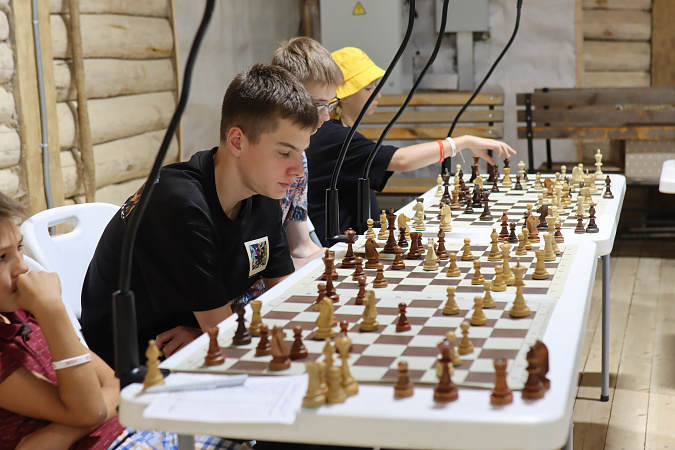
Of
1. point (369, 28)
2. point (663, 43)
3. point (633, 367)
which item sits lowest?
point (633, 367)

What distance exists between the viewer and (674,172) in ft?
11.7

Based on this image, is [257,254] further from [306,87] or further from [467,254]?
[306,87]

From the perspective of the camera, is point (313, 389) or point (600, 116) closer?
point (313, 389)

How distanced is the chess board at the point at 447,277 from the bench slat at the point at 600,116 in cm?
385

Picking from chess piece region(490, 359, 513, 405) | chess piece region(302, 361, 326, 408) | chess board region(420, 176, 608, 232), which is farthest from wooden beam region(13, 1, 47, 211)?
chess piece region(490, 359, 513, 405)

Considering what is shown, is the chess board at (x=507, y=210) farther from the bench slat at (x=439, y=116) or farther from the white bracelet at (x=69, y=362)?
the bench slat at (x=439, y=116)

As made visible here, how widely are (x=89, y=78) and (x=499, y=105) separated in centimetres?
345

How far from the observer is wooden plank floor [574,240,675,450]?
9.28ft

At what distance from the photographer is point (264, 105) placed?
1886 millimetres

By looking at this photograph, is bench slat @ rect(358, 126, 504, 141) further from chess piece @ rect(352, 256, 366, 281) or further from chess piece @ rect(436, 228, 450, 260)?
chess piece @ rect(352, 256, 366, 281)

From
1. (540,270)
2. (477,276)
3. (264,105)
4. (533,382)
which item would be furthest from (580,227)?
(533,382)

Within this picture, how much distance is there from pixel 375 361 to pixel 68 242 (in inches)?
52.6

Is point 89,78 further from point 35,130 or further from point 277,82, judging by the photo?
point 277,82

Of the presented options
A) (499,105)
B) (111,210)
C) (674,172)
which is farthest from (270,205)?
(499,105)
